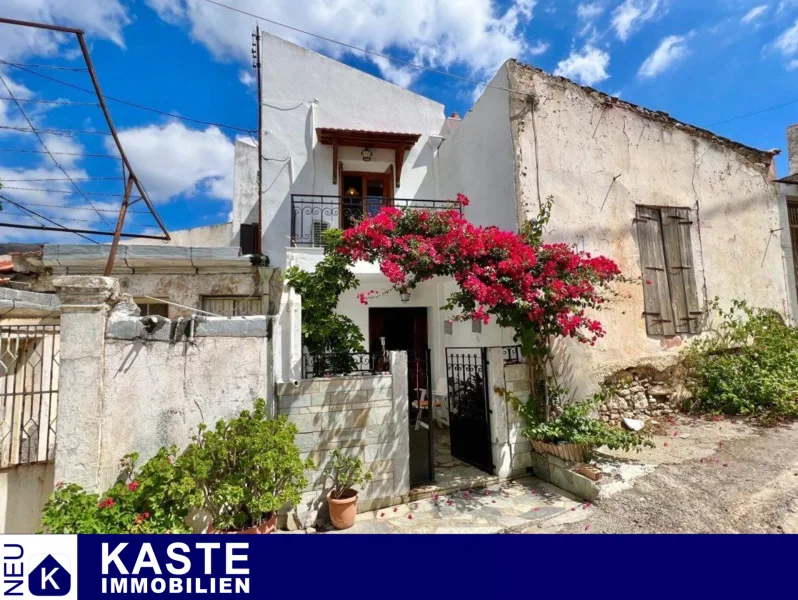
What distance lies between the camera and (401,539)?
316 cm

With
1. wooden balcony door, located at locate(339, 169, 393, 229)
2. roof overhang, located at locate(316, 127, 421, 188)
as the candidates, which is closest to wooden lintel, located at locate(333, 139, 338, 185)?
roof overhang, located at locate(316, 127, 421, 188)

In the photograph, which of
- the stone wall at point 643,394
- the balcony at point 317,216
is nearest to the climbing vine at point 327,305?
the balcony at point 317,216

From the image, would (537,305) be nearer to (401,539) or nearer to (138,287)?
(401,539)

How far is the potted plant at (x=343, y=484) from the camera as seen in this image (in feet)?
14.7

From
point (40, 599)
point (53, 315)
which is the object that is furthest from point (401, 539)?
point (53, 315)

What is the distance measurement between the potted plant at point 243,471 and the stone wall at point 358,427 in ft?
1.98

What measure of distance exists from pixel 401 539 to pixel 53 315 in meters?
5.05

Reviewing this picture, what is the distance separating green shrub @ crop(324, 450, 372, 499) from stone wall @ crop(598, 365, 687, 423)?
4.84 meters

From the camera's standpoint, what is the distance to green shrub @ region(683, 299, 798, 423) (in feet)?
23.2

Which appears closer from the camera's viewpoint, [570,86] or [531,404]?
[531,404]

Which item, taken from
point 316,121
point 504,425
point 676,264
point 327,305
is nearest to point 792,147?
point 676,264

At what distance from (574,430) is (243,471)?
14.5ft

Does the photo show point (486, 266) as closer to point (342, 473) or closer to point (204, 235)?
point (342, 473)

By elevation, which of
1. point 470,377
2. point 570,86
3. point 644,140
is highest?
point 570,86
